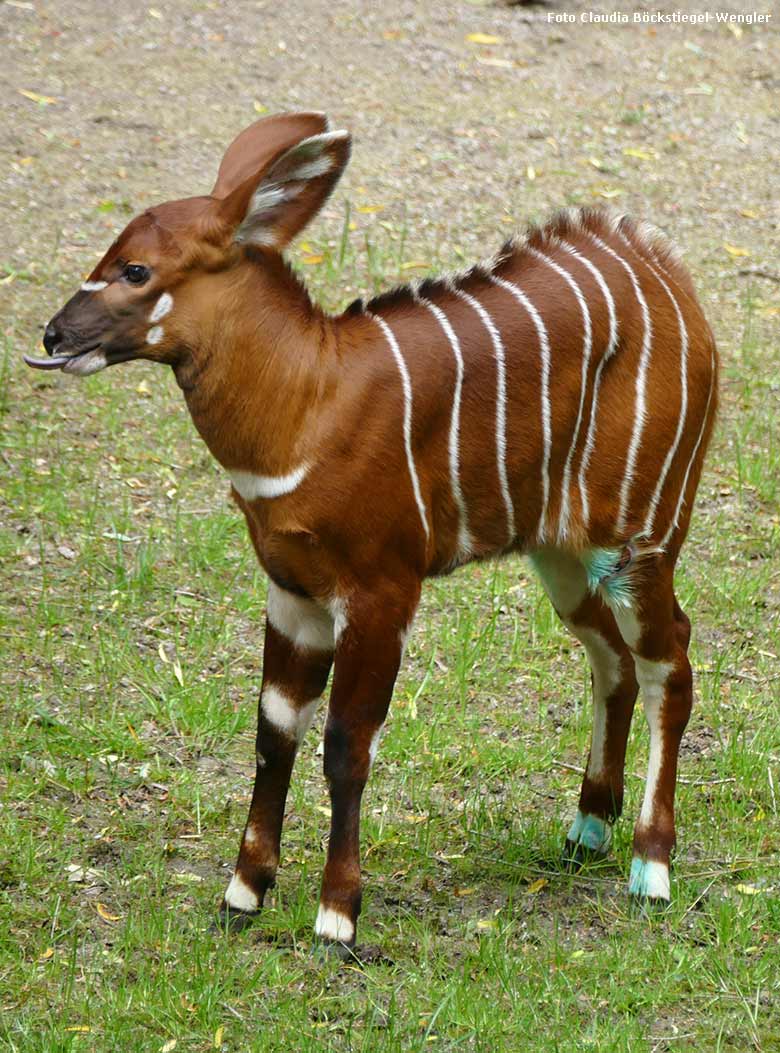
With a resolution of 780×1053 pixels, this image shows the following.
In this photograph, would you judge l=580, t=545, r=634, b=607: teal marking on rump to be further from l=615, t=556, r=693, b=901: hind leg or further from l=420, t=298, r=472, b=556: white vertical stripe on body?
l=420, t=298, r=472, b=556: white vertical stripe on body

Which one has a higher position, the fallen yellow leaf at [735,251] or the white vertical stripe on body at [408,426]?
the white vertical stripe on body at [408,426]

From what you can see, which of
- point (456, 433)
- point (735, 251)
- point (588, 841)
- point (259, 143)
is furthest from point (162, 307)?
point (735, 251)

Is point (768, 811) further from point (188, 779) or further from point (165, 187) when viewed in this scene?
point (165, 187)

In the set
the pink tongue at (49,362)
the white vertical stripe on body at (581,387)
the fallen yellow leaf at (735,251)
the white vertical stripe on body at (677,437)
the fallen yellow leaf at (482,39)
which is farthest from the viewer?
the fallen yellow leaf at (482,39)

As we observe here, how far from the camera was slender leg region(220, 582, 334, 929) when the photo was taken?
439 cm

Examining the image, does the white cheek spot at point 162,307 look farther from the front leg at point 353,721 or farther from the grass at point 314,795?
the grass at point 314,795

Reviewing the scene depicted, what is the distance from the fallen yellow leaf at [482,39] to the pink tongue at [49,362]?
310 inches

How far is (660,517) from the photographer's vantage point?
4516 mm

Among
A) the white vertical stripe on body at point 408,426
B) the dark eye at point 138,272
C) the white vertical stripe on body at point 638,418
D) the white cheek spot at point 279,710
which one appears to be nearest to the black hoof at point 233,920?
the white cheek spot at point 279,710

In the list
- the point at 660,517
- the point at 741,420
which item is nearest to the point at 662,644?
the point at 660,517

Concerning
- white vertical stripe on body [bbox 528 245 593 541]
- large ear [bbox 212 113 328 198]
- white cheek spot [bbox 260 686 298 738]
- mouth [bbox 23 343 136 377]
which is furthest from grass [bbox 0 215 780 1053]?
large ear [bbox 212 113 328 198]

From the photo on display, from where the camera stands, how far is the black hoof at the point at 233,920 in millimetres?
4406

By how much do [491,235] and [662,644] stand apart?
4.87 m

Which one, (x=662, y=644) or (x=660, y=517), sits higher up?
(x=660, y=517)
